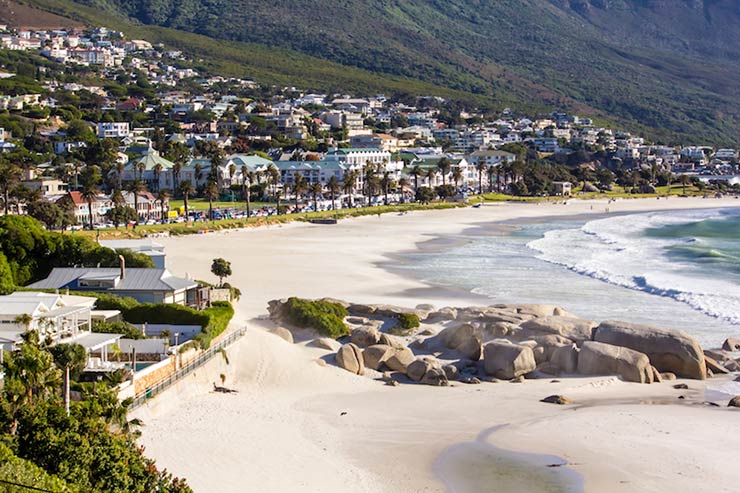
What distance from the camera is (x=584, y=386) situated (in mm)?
28109

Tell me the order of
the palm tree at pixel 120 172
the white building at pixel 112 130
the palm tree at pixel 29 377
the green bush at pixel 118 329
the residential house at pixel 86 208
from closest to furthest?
1. the palm tree at pixel 29 377
2. the green bush at pixel 118 329
3. the residential house at pixel 86 208
4. the palm tree at pixel 120 172
5. the white building at pixel 112 130

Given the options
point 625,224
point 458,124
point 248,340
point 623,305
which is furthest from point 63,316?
point 458,124

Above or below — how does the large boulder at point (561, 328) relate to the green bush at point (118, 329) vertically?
below

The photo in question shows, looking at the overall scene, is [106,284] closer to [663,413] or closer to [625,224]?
[663,413]

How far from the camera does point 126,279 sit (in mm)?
32312

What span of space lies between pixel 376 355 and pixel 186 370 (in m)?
6.60

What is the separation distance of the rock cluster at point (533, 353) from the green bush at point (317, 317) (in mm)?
507

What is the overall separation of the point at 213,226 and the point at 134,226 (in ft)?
18.1

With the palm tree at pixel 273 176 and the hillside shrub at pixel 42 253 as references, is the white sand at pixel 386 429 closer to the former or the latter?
the hillside shrub at pixel 42 253

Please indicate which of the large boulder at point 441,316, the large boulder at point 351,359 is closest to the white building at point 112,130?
the large boulder at point 441,316

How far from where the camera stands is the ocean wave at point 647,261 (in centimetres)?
4272

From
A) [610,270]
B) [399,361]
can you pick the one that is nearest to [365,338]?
[399,361]

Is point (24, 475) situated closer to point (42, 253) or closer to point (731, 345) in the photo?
point (42, 253)

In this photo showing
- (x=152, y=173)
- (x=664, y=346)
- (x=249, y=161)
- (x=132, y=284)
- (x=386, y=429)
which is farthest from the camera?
(x=249, y=161)
